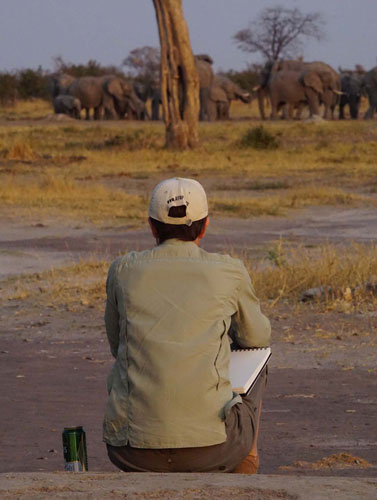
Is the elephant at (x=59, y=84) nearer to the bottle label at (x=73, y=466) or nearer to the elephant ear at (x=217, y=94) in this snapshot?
the elephant ear at (x=217, y=94)

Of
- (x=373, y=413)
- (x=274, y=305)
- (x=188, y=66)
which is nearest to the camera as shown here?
(x=373, y=413)

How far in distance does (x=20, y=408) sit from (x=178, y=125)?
63.1ft

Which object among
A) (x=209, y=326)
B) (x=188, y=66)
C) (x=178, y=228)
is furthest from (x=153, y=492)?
(x=188, y=66)

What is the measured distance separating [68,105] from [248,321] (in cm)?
4447

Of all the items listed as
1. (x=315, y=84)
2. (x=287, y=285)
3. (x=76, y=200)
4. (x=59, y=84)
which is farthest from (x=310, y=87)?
(x=287, y=285)

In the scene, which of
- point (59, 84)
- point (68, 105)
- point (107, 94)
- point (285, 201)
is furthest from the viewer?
point (59, 84)

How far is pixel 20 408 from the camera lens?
5.88 m

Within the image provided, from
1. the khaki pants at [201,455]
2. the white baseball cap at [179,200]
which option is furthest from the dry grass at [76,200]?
the khaki pants at [201,455]

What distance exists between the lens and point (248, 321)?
143 inches

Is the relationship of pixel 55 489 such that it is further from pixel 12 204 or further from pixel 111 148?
pixel 111 148

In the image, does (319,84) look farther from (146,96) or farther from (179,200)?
(179,200)

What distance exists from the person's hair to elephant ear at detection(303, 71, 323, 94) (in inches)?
1614

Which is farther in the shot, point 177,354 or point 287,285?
point 287,285

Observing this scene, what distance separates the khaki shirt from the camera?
340cm
